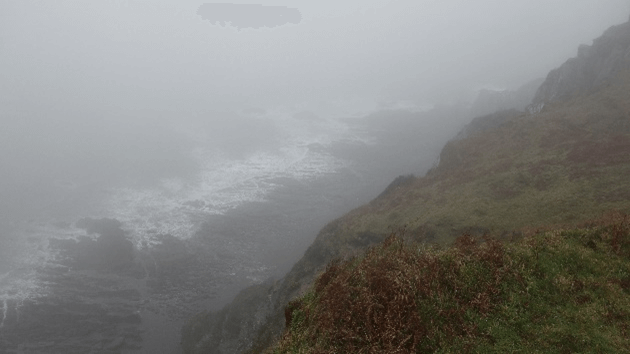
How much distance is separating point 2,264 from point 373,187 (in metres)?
52.3

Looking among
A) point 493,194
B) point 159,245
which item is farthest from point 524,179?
point 159,245

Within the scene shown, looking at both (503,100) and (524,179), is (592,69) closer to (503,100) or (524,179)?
(524,179)

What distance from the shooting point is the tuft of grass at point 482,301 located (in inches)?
482

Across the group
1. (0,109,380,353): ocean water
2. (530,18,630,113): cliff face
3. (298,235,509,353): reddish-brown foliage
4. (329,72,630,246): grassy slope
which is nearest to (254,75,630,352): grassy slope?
(329,72,630,246): grassy slope

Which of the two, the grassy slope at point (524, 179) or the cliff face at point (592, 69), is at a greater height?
the cliff face at point (592, 69)

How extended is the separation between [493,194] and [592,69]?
34.6 metres

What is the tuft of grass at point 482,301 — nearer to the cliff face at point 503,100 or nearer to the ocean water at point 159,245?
the ocean water at point 159,245

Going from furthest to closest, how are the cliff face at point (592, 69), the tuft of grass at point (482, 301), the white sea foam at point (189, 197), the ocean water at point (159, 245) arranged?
1. the white sea foam at point (189, 197)
2. the cliff face at point (592, 69)
3. the ocean water at point (159, 245)
4. the tuft of grass at point (482, 301)

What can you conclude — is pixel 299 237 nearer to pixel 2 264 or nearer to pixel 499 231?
pixel 499 231

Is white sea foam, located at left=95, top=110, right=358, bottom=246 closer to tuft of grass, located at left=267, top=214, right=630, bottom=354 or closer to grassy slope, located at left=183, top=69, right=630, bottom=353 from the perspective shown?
grassy slope, located at left=183, top=69, right=630, bottom=353

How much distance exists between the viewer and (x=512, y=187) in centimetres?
3100

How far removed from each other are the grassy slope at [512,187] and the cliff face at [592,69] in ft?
12.1

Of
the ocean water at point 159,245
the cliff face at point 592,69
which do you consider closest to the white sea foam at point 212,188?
the ocean water at point 159,245

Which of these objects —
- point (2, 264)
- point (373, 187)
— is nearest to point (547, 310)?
point (373, 187)
